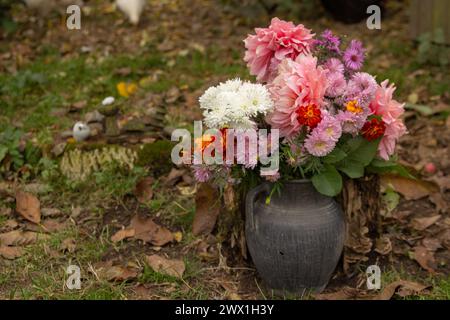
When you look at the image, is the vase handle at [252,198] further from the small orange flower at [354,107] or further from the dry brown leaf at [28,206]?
the dry brown leaf at [28,206]

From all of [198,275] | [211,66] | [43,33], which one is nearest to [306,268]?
[198,275]

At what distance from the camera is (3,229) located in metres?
3.31

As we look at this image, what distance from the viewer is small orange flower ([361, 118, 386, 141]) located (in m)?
2.65

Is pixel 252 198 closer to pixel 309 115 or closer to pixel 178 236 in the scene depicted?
pixel 309 115

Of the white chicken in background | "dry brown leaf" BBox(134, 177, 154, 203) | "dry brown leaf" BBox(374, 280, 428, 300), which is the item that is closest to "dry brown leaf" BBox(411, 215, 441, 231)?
"dry brown leaf" BBox(374, 280, 428, 300)

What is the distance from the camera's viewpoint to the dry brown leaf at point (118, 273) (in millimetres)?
2869

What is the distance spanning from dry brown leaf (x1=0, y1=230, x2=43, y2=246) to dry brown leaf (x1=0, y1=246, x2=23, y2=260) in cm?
5

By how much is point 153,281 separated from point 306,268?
606 millimetres

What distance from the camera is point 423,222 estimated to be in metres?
3.36

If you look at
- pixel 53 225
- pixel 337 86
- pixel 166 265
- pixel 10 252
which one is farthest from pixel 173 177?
pixel 337 86

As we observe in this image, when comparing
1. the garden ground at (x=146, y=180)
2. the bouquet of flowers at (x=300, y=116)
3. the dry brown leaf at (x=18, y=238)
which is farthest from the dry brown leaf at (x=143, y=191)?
the bouquet of flowers at (x=300, y=116)

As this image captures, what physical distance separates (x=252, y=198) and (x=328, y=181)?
0.28 metres

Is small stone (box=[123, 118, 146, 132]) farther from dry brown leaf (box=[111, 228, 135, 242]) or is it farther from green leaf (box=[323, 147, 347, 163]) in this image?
green leaf (box=[323, 147, 347, 163])
